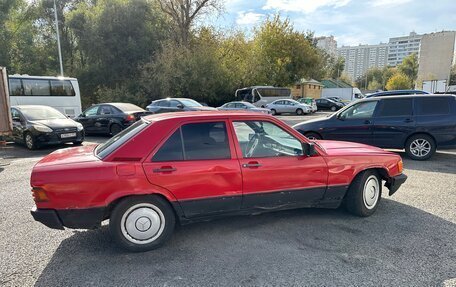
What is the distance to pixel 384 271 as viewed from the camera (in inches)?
112

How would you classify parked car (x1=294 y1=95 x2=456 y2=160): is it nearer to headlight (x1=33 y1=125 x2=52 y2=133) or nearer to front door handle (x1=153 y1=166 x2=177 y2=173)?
front door handle (x1=153 y1=166 x2=177 y2=173)

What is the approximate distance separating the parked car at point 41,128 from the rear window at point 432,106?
10.3 m

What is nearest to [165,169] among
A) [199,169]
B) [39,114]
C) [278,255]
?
[199,169]

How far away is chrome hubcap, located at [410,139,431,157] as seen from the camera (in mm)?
7496

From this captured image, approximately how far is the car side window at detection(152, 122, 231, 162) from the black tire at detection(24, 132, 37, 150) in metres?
8.36

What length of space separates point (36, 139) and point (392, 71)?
9444cm

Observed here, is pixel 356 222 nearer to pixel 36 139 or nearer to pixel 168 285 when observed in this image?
pixel 168 285

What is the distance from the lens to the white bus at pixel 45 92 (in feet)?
46.0

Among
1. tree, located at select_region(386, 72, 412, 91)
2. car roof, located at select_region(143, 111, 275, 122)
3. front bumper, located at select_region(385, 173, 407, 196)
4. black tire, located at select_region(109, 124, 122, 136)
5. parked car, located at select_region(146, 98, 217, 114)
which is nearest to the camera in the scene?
car roof, located at select_region(143, 111, 275, 122)

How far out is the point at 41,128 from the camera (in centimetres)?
935

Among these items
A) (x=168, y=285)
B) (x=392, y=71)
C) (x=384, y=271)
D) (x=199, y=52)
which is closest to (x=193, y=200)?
(x=168, y=285)

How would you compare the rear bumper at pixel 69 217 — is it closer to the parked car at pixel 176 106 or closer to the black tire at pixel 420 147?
the black tire at pixel 420 147

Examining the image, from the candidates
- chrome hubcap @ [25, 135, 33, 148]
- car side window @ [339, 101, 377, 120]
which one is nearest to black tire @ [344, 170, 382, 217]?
car side window @ [339, 101, 377, 120]

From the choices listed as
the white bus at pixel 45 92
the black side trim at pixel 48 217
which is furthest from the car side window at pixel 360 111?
the white bus at pixel 45 92
